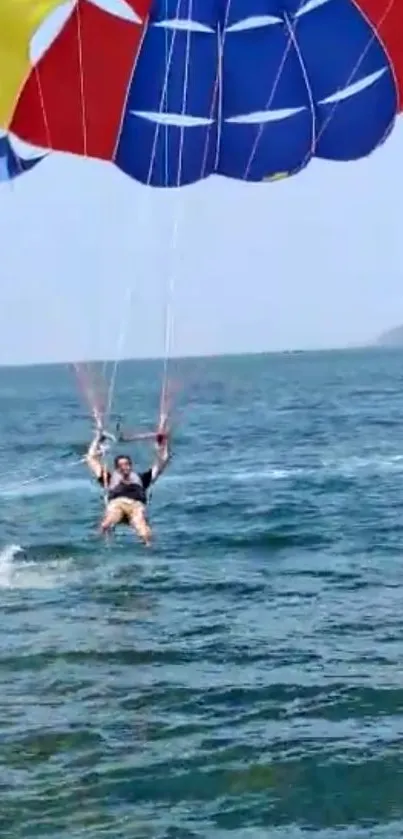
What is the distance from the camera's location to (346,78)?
1147cm

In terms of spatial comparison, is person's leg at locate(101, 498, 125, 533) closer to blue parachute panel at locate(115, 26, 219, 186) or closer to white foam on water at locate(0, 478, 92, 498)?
blue parachute panel at locate(115, 26, 219, 186)

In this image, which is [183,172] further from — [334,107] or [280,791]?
[280,791]

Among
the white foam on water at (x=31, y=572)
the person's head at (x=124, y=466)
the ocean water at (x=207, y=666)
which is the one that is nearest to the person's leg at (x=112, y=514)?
the person's head at (x=124, y=466)

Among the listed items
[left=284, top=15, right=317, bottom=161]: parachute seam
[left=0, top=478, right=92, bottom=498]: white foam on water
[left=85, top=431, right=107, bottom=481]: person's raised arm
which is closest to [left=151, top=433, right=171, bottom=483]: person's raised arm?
[left=85, top=431, right=107, bottom=481]: person's raised arm

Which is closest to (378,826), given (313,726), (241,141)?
(313,726)

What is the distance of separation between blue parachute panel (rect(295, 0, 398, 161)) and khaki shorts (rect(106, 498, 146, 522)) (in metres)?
3.66

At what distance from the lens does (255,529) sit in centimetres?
1884

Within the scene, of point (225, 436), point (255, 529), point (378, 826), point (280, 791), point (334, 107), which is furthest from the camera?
point (225, 436)

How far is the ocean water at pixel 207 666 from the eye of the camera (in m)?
8.09

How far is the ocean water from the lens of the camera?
8086mm

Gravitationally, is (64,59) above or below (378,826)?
above

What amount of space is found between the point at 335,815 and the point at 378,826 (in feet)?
1.07

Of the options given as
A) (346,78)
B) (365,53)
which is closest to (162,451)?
(346,78)

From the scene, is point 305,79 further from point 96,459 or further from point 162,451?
point 96,459
